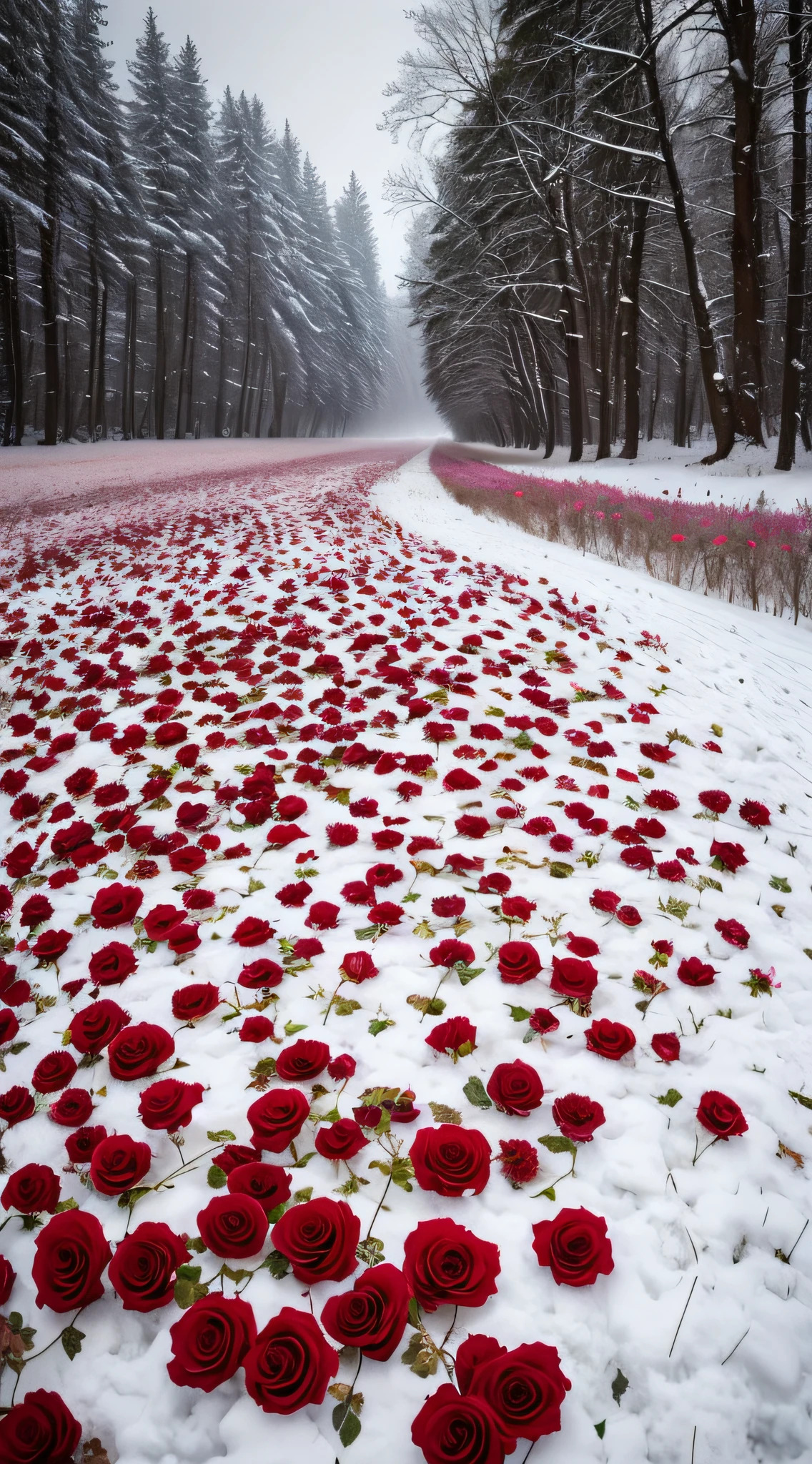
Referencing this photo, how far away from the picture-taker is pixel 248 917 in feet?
7.12

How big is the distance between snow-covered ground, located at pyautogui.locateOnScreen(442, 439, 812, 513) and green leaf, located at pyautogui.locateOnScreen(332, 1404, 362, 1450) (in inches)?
366

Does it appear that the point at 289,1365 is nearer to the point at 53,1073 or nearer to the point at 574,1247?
the point at 574,1247

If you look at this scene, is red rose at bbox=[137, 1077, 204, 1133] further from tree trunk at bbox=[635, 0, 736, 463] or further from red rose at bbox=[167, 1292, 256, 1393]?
tree trunk at bbox=[635, 0, 736, 463]

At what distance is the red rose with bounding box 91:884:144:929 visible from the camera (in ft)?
7.40

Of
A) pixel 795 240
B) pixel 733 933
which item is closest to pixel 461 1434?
pixel 733 933

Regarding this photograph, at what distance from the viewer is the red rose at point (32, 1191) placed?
1.41 meters

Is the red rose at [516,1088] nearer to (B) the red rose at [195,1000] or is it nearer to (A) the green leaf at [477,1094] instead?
(A) the green leaf at [477,1094]

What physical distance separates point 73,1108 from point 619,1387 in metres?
1.43

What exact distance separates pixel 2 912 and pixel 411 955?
1686mm

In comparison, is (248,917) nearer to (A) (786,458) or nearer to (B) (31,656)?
(B) (31,656)

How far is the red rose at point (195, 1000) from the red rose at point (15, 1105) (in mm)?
421

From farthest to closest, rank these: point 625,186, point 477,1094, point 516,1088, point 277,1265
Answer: point 625,186
point 477,1094
point 516,1088
point 277,1265

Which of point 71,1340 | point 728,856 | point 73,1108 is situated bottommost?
point 71,1340

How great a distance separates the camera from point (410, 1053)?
189 cm
